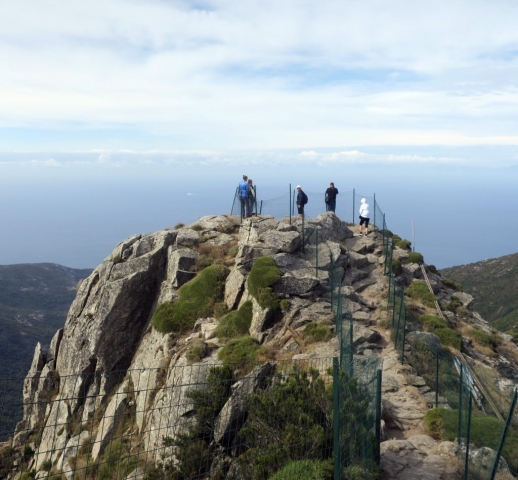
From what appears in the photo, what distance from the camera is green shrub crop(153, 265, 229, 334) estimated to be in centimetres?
2330

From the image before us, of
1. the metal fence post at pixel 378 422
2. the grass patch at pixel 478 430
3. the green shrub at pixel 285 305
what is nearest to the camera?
the grass patch at pixel 478 430

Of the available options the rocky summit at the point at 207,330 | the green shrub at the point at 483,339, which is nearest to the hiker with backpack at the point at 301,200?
the rocky summit at the point at 207,330

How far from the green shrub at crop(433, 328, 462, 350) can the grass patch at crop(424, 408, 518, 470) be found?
7740 mm

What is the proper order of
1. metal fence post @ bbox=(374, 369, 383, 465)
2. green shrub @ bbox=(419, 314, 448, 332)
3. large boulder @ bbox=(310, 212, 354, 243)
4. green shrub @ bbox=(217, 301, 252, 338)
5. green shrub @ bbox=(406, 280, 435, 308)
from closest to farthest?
metal fence post @ bbox=(374, 369, 383, 465) < green shrub @ bbox=(217, 301, 252, 338) < green shrub @ bbox=(419, 314, 448, 332) < green shrub @ bbox=(406, 280, 435, 308) < large boulder @ bbox=(310, 212, 354, 243)

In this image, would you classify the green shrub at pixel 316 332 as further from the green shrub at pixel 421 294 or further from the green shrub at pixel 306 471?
the green shrub at pixel 421 294

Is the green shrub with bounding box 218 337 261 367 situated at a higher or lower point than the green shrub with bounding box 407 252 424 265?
lower

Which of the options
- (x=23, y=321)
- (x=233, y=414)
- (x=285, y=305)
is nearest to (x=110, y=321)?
(x=285, y=305)

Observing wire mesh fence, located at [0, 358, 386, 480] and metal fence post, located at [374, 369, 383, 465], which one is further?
metal fence post, located at [374, 369, 383, 465]

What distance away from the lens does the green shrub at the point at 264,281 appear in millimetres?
21281

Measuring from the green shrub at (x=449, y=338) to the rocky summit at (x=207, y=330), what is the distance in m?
0.92

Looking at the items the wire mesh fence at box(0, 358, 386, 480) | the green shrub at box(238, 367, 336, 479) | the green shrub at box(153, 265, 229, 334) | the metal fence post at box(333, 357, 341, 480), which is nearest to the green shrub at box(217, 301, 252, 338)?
the green shrub at box(153, 265, 229, 334)

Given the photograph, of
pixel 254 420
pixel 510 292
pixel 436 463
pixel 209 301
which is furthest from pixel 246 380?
pixel 510 292

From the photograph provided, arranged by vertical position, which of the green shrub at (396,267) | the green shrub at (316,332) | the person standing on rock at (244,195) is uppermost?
the person standing on rock at (244,195)

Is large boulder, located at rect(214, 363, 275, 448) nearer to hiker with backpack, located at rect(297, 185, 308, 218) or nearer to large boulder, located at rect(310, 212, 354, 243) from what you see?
large boulder, located at rect(310, 212, 354, 243)
